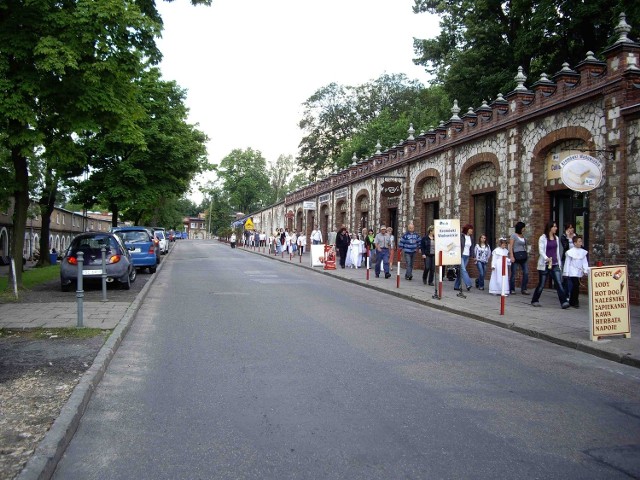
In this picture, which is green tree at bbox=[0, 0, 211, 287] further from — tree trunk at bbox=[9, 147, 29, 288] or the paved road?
the paved road

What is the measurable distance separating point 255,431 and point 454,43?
28.4 m

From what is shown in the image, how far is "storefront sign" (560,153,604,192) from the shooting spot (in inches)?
399

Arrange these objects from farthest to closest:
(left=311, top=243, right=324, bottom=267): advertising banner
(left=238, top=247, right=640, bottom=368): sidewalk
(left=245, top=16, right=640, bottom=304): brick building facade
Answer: (left=311, top=243, right=324, bottom=267): advertising banner → (left=245, top=16, right=640, bottom=304): brick building facade → (left=238, top=247, right=640, bottom=368): sidewalk

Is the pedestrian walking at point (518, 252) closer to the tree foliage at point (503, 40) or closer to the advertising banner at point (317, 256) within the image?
the tree foliage at point (503, 40)

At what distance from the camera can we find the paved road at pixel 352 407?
3.90 meters

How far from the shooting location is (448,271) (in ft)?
60.4

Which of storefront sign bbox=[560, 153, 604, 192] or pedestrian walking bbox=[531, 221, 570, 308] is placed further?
pedestrian walking bbox=[531, 221, 570, 308]

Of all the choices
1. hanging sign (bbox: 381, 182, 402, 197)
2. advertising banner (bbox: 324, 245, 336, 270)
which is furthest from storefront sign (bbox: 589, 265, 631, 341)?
advertising banner (bbox: 324, 245, 336, 270)

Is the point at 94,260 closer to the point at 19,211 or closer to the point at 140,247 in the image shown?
the point at 19,211

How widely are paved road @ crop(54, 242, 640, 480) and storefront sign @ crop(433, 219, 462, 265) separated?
181 inches

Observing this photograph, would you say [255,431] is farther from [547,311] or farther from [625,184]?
[625,184]

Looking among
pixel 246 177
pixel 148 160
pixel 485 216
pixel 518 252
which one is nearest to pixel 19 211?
pixel 518 252

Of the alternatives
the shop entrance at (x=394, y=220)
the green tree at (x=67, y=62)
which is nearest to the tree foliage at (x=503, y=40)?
the shop entrance at (x=394, y=220)

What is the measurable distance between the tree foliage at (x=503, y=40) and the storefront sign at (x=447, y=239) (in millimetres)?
10913
